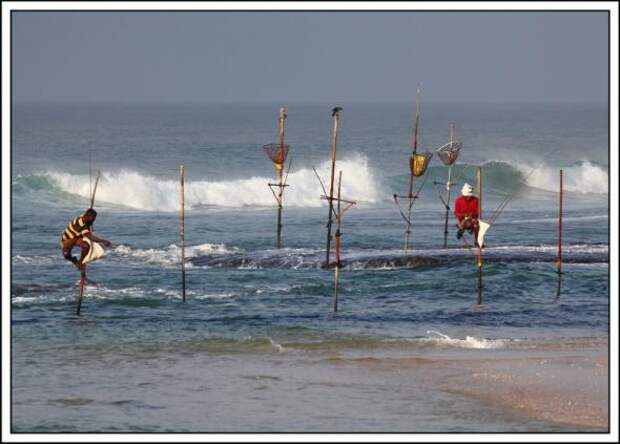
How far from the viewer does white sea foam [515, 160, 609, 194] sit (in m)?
64.5

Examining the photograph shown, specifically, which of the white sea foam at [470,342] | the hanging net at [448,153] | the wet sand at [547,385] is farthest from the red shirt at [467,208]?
the hanging net at [448,153]

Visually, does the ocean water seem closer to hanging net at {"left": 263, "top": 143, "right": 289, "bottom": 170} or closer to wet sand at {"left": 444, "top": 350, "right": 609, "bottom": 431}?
wet sand at {"left": 444, "top": 350, "right": 609, "bottom": 431}

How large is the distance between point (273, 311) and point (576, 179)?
41.8 metres

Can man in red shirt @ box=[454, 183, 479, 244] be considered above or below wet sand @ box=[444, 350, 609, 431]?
above

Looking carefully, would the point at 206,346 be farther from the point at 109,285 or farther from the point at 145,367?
the point at 109,285

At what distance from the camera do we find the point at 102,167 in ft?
246

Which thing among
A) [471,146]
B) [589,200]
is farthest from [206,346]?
[471,146]

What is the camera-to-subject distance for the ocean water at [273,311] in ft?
64.4

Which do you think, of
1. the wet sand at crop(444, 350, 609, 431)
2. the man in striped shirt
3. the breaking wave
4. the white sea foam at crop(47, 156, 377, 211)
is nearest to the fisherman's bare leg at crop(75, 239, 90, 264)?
the man in striped shirt

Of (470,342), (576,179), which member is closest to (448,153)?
(470,342)

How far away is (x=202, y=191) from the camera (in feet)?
190

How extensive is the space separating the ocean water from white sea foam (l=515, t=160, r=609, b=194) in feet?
20.2

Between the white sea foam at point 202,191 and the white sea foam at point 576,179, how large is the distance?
29.0ft

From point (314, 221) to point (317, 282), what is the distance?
15.9 metres
